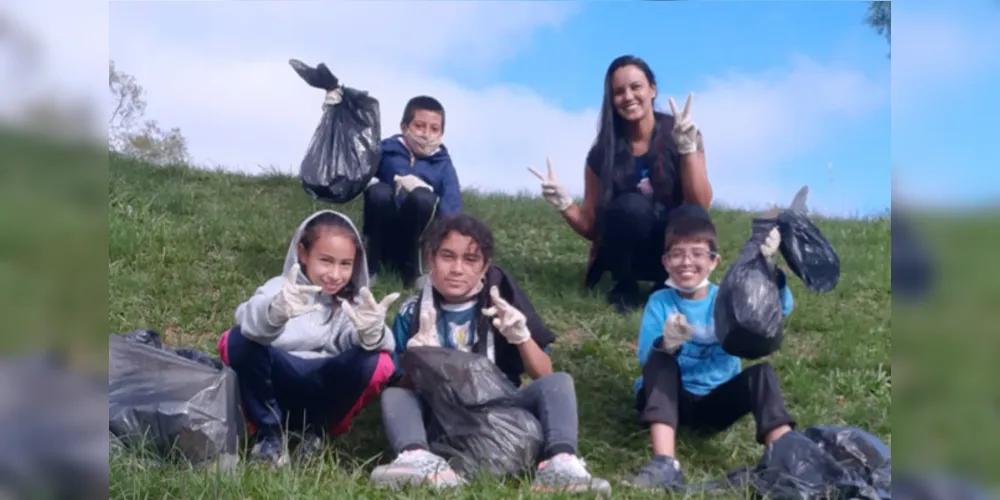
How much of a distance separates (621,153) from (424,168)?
868 millimetres

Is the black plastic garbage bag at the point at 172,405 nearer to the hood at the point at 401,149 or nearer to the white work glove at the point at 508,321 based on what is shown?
the white work glove at the point at 508,321

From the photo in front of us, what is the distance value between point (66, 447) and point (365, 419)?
77.7 inches

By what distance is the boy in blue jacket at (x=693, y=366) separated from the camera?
11.7 ft

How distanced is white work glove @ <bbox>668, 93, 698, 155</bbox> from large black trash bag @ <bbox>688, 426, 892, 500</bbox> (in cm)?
125

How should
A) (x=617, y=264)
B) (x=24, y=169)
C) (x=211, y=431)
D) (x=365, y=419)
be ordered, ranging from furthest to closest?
(x=617, y=264) < (x=365, y=419) < (x=211, y=431) < (x=24, y=169)

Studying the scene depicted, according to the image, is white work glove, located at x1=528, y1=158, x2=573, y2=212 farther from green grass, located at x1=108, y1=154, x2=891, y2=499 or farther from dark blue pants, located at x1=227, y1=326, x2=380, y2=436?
dark blue pants, located at x1=227, y1=326, x2=380, y2=436

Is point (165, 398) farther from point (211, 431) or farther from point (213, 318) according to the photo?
point (213, 318)

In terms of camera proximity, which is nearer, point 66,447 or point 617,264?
point 66,447

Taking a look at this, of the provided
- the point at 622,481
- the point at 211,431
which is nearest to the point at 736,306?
the point at 622,481

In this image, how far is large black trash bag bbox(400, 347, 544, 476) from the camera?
3312mm

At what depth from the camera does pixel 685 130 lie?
3.93m

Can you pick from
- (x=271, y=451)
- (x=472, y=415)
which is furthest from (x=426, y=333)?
(x=271, y=451)

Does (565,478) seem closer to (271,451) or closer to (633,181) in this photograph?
(271,451)

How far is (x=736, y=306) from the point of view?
11.3ft
